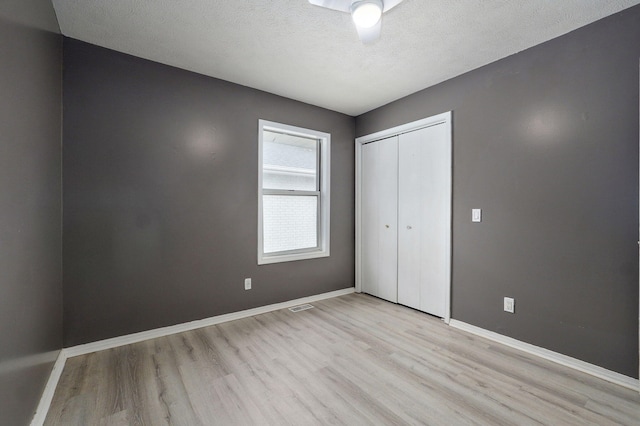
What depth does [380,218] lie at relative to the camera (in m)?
3.72

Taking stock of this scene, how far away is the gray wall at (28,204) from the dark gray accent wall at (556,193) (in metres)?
3.14

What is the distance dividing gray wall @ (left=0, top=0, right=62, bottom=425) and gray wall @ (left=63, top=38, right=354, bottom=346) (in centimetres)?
20

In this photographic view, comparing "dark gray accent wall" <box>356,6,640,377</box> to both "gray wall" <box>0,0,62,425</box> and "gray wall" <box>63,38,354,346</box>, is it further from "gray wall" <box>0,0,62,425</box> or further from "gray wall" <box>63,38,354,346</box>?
"gray wall" <box>0,0,62,425</box>

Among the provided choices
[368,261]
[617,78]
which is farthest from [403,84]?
[368,261]

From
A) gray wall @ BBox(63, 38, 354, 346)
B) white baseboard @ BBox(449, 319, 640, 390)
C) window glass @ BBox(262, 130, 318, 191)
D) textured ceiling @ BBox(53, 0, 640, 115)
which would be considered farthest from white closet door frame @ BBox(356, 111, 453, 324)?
gray wall @ BBox(63, 38, 354, 346)

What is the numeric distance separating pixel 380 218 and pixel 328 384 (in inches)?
88.4

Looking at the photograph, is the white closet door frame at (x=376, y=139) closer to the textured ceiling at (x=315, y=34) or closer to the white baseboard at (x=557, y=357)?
the white baseboard at (x=557, y=357)

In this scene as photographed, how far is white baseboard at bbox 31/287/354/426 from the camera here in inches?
64.6

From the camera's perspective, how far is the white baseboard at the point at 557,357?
1886 mm

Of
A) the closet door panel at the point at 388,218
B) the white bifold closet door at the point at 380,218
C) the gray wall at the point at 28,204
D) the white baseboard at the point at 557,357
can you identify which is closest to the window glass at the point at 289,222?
the white bifold closet door at the point at 380,218

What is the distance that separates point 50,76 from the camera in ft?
6.14

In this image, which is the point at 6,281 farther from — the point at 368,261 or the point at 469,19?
the point at 368,261

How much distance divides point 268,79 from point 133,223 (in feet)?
6.20

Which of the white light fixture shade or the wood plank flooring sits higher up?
the white light fixture shade
